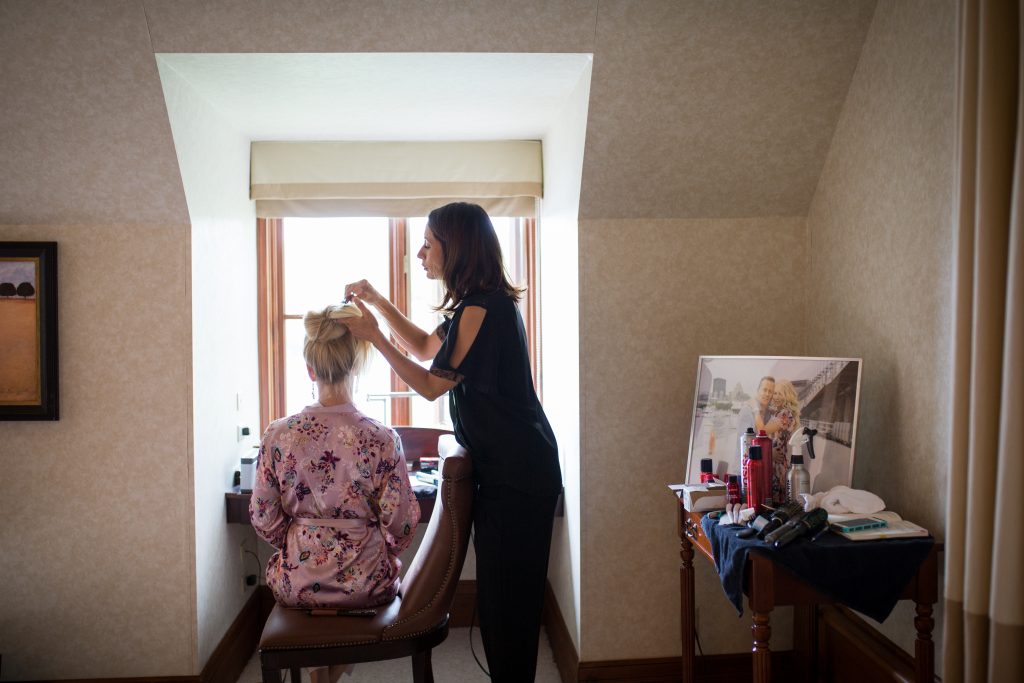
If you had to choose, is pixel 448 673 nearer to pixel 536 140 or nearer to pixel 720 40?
pixel 536 140

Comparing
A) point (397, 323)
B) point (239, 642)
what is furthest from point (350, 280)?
point (239, 642)

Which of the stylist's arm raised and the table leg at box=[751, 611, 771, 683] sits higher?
the stylist's arm raised

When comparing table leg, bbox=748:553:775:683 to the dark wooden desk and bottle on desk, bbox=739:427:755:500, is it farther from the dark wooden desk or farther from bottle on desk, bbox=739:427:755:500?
bottle on desk, bbox=739:427:755:500

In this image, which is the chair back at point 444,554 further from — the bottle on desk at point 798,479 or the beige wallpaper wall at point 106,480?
the beige wallpaper wall at point 106,480

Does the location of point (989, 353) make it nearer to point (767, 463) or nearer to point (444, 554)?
point (767, 463)

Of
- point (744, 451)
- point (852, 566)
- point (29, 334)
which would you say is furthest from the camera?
point (29, 334)

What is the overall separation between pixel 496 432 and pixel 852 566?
914mm

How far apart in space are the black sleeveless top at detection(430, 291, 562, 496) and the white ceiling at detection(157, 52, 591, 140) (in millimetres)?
807

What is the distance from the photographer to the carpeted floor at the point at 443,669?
2.78m

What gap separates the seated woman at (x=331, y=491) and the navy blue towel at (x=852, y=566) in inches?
35.3

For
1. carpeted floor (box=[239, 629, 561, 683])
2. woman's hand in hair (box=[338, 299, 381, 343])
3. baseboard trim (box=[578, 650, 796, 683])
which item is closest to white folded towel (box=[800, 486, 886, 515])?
baseboard trim (box=[578, 650, 796, 683])

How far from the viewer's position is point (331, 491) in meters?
1.89

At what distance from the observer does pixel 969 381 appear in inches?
58.0

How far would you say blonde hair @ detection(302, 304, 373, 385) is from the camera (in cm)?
192
